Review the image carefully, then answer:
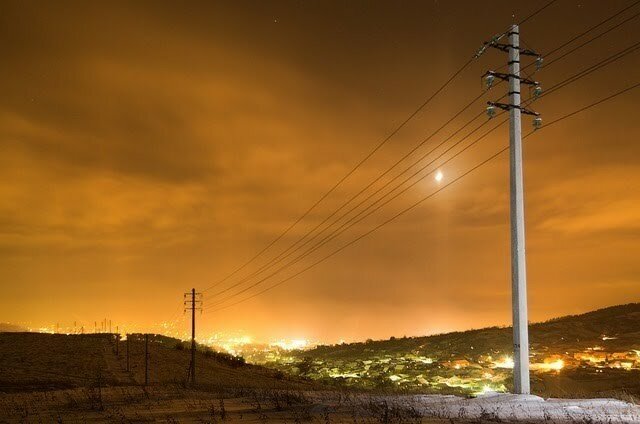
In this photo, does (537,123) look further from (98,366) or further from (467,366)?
(98,366)

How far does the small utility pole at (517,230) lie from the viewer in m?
22.9

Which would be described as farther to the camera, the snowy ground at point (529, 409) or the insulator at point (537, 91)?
the insulator at point (537, 91)

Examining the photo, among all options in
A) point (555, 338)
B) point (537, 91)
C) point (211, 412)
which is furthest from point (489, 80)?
point (555, 338)

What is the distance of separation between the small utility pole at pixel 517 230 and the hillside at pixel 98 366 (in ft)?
89.8

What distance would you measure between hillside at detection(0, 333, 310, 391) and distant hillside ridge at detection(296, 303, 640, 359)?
16938 millimetres

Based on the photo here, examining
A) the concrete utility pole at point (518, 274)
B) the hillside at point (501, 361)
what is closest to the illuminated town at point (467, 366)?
the hillside at point (501, 361)

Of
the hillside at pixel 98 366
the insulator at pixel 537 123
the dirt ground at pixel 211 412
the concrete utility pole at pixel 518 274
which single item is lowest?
the hillside at pixel 98 366

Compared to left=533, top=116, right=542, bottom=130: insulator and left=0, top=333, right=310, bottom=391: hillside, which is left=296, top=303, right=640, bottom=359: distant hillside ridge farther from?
left=533, top=116, right=542, bottom=130: insulator

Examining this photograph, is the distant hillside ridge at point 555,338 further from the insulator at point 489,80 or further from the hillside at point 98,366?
the insulator at point 489,80

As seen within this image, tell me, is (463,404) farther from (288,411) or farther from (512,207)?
(512,207)

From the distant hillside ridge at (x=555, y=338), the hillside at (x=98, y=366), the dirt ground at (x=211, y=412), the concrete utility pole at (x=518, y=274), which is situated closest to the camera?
the dirt ground at (x=211, y=412)

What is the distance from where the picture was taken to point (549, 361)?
4694cm

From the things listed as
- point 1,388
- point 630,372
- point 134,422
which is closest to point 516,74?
point 134,422

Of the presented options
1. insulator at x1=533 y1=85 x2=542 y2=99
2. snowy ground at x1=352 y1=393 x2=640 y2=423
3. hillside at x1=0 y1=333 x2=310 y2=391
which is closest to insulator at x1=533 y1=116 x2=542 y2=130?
insulator at x1=533 y1=85 x2=542 y2=99
